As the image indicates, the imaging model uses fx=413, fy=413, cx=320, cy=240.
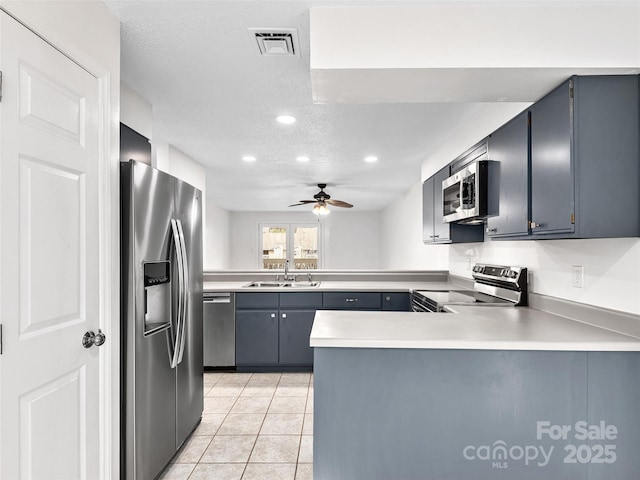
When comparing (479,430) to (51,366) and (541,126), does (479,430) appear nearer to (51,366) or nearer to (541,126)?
(541,126)

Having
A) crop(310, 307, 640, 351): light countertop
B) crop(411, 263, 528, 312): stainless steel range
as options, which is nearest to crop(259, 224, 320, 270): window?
crop(411, 263, 528, 312): stainless steel range

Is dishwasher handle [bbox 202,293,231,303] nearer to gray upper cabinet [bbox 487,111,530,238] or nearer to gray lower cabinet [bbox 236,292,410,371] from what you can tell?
gray lower cabinet [bbox 236,292,410,371]

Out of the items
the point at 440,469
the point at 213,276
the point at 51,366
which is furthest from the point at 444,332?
the point at 213,276

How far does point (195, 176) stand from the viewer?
4820 millimetres

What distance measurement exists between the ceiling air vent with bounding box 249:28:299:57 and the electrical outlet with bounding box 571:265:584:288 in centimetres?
189

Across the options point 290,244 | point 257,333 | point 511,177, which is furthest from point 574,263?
point 290,244

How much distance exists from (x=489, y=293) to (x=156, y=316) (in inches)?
91.9

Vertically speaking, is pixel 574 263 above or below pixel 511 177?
below

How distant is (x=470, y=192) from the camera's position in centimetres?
273

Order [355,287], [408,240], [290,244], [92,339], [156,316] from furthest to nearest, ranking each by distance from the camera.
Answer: [290,244] → [408,240] → [355,287] → [156,316] → [92,339]

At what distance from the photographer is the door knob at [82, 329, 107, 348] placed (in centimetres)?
166

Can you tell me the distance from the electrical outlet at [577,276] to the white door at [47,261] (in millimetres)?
2359

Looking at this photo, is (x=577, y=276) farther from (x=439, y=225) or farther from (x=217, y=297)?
(x=217, y=297)

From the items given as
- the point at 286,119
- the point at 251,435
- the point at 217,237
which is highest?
the point at 286,119
